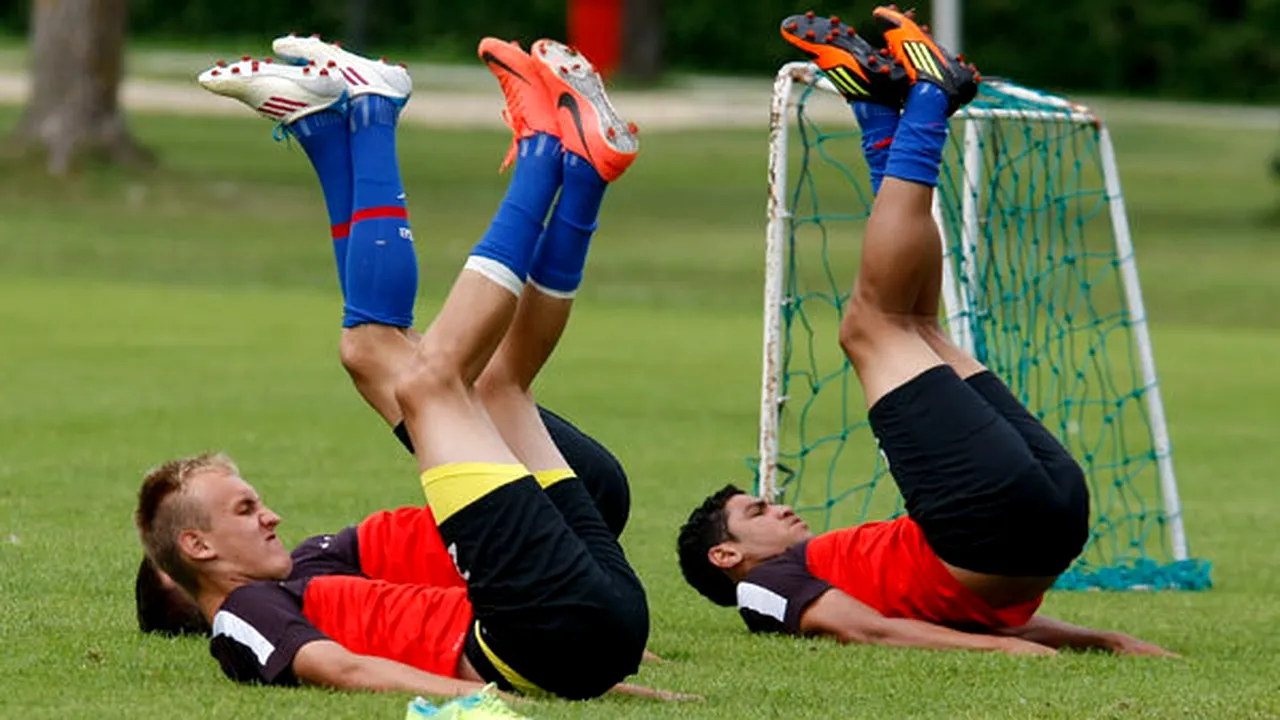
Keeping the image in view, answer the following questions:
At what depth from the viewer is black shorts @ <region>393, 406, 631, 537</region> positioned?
23.3 ft

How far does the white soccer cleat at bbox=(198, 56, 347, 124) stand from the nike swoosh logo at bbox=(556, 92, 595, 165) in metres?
0.72

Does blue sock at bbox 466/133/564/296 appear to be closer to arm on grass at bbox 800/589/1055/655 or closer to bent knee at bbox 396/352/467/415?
bent knee at bbox 396/352/467/415

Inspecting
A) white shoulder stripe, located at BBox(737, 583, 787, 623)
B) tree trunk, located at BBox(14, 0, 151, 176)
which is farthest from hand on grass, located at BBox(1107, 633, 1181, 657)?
tree trunk, located at BBox(14, 0, 151, 176)

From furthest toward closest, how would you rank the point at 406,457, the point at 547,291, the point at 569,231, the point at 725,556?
the point at 406,457 < the point at 725,556 < the point at 547,291 < the point at 569,231

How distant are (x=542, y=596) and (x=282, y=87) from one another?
178 cm

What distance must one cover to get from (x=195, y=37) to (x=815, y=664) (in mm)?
62526

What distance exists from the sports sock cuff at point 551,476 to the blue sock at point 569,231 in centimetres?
53

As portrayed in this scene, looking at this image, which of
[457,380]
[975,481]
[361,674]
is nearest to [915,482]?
[975,481]

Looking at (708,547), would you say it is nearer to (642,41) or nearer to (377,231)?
(377,231)

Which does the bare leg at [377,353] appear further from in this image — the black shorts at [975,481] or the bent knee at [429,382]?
the black shorts at [975,481]

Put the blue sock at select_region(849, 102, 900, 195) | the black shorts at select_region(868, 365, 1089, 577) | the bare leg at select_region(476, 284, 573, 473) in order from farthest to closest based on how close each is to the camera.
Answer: the blue sock at select_region(849, 102, 900, 195) < the black shorts at select_region(868, 365, 1089, 577) < the bare leg at select_region(476, 284, 573, 473)

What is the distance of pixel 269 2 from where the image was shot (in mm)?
65938

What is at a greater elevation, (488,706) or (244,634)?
(488,706)

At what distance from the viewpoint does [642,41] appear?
53.1m
